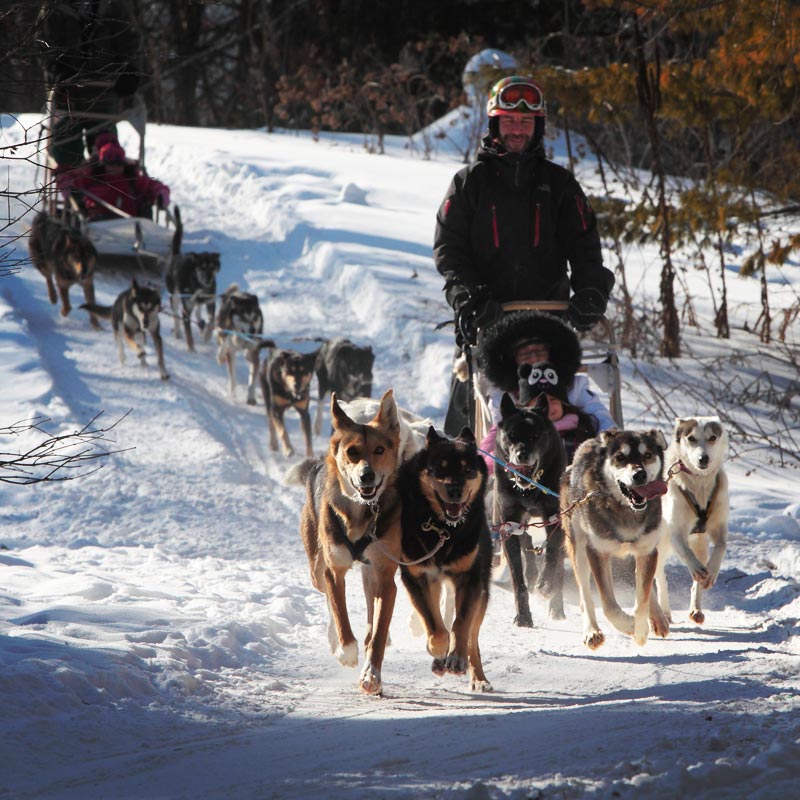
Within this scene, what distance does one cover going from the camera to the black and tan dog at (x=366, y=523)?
4.39 metres

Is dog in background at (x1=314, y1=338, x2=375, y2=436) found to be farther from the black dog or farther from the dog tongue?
the dog tongue

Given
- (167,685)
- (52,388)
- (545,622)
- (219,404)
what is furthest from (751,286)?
(167,685)

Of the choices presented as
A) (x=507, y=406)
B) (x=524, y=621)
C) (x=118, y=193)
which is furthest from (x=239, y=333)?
(x=524, y=621)

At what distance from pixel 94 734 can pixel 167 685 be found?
550 mm

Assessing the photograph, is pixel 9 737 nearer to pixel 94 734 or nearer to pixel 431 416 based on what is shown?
pixel 94 734

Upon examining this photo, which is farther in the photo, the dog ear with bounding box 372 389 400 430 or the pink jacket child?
the pink jacket child

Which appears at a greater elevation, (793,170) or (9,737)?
(793,170)

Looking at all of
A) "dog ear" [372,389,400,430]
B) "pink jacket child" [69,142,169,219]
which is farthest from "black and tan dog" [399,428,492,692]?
"pink jacket child" [69,142,169,219]

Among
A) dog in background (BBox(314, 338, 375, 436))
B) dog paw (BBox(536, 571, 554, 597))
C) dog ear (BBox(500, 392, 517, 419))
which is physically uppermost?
dog in background (BBox(314, 338, 375, 436))

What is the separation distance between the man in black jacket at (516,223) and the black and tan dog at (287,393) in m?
3.12

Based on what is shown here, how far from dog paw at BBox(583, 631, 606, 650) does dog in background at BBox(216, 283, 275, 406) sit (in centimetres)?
562

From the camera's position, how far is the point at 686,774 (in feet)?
9.50

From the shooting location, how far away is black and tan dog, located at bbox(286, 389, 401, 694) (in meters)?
4.39

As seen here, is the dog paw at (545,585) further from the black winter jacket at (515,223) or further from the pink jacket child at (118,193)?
the pink jacket child at (118,193)
